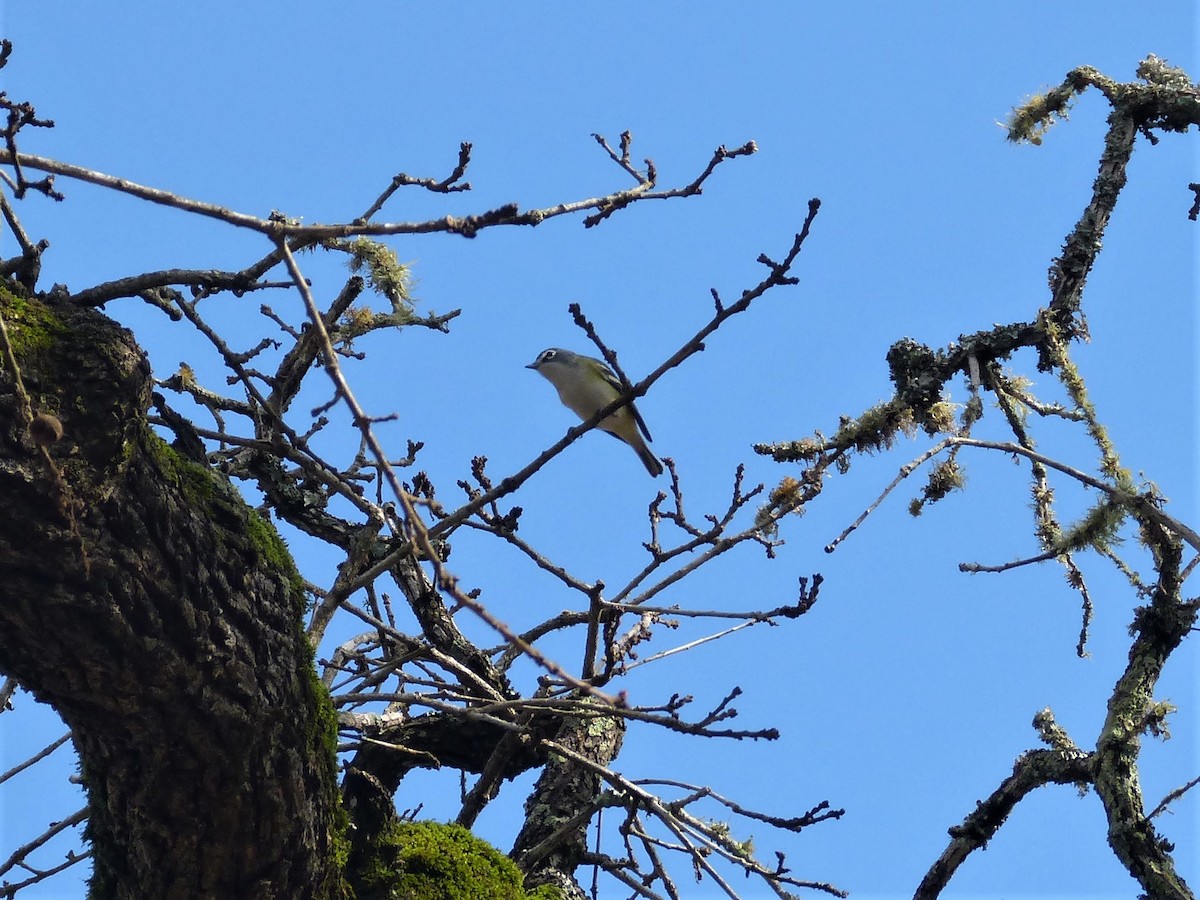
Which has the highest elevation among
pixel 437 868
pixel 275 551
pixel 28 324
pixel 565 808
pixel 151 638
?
pixel 28 324

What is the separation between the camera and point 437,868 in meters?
4.34

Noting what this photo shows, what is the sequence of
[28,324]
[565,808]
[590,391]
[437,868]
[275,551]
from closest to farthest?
[28,324] → [275,551] → [437,868] → [565,808] → [590,391]

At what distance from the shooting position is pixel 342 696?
4.43m

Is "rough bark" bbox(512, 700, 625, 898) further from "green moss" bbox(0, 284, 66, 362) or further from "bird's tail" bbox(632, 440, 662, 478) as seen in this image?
"bird's tail" bbox(632, 440, 662, 478)

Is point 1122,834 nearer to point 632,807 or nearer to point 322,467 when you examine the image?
point 632,807

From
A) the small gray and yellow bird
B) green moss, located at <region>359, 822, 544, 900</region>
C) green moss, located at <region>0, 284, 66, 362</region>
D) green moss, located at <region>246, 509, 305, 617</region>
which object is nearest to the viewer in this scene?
green moss, located at <region>0, 284, 66, 362</region>

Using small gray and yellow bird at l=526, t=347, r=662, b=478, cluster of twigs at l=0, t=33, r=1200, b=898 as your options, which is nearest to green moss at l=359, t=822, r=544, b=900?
cluster of twigs at l=0, t=33, r=1200, b=898

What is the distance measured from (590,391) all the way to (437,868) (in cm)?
469

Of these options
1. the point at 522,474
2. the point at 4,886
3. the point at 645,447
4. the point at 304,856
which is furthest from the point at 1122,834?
the point at 645,447

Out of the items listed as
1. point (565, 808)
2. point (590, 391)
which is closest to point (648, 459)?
point (590, 391)

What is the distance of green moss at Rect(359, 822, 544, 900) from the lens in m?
4.21

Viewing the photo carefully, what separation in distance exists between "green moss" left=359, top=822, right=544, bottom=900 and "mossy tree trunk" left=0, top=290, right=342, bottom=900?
1.25ft

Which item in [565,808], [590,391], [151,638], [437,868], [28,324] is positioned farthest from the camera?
[590,391]

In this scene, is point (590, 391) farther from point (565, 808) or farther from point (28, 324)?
point (28, 324)
